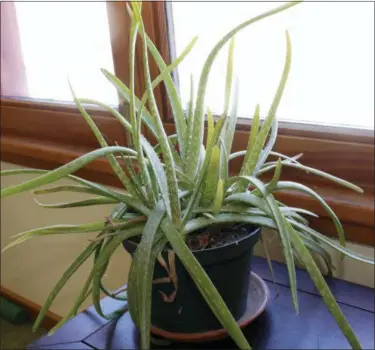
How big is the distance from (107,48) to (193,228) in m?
0.69

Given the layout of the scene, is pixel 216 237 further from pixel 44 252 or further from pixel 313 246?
pixel 44 252

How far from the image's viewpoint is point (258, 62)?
96cm

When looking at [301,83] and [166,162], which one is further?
[301,83]

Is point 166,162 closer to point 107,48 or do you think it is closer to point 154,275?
point 154,275

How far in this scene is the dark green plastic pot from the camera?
635 millimetres

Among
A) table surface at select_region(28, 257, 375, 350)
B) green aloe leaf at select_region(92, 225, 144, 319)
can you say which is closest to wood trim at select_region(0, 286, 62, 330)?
table surface at select_region(28, 257, 375, 350)

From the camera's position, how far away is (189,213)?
25.1 inches

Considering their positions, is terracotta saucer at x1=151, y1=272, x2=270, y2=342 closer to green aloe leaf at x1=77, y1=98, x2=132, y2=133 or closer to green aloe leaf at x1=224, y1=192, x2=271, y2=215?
green aloe leaf at x1=224, y1=192, x2=271, y2=215

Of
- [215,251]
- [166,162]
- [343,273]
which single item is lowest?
[343,273]

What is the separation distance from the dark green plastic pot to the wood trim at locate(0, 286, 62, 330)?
0.88 m

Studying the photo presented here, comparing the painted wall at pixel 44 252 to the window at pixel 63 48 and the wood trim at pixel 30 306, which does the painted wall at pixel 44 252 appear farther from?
the window at pixel 63 48

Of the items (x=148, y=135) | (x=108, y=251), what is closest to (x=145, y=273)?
(x=108, y=251)

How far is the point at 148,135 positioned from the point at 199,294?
1.50 ft

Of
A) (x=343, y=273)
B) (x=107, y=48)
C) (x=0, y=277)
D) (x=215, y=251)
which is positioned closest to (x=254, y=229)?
(x=215, y=251)
